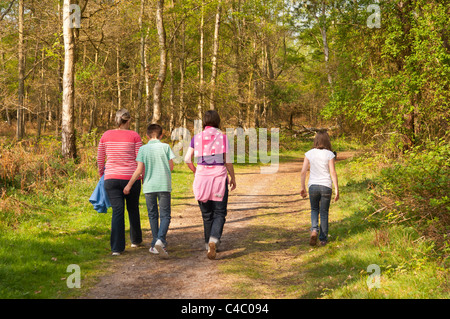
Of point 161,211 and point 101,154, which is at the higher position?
point 101,154

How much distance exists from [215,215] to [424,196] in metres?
3.61

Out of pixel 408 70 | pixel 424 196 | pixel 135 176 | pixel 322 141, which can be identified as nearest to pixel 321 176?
pixel 322 141

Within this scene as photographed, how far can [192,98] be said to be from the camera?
25391mm

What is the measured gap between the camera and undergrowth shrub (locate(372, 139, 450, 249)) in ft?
20.8

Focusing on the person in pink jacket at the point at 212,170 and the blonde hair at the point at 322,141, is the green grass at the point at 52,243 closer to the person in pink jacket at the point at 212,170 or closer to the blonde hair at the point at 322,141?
the person in pink jacket at the point at 212,170

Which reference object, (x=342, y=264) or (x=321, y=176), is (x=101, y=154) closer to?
(x=321, y=176)

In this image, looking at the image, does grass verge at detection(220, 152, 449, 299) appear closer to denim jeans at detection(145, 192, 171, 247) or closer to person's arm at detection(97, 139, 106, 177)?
denim jeans at detection(145, 192, 171, 247)

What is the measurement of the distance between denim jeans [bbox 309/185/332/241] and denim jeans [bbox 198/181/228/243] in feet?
5.00

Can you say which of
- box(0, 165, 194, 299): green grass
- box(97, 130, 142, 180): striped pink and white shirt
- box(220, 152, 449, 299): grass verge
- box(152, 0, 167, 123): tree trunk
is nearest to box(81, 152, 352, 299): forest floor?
box(220, 152, 449, 299): grass verge

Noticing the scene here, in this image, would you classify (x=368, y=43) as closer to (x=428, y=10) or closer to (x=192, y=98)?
(x=428, y=10)

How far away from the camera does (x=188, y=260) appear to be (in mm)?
6586

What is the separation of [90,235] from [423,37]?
9919mm

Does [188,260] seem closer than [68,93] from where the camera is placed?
Yes
